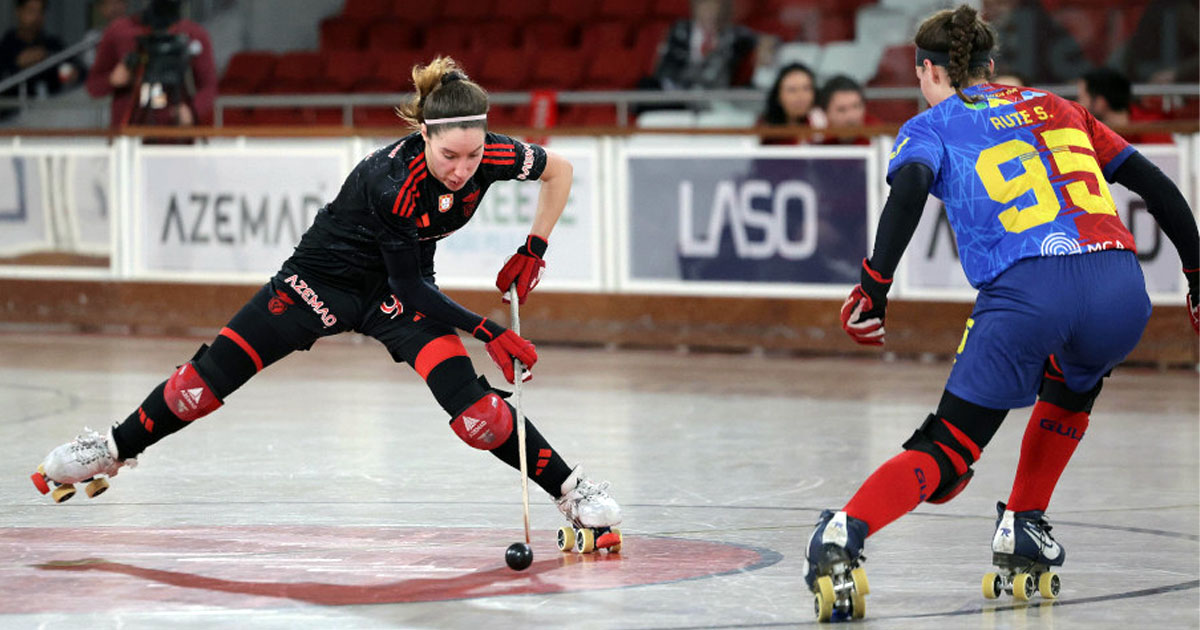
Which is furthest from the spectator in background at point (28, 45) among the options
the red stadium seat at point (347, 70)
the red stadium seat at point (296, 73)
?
the red stadium seat at point (347, 70)

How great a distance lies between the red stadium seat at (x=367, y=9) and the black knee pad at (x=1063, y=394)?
15.7 meters

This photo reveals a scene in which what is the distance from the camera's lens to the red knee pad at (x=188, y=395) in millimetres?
6488

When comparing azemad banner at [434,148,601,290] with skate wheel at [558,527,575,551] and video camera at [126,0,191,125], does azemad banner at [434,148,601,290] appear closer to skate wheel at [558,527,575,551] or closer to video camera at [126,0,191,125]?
video camera at [126,0,191,125]

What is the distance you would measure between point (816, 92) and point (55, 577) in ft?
28.2

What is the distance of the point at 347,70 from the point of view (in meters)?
19.9

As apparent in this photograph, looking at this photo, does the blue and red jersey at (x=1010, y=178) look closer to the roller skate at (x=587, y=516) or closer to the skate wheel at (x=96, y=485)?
the roller skate at (x=587, y=516)

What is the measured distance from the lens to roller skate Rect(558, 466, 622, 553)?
620 cm

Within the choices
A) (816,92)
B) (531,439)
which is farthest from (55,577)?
(816,92)

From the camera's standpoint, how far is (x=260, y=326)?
6.45 m

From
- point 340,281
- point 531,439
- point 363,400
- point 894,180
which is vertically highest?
point 894,180

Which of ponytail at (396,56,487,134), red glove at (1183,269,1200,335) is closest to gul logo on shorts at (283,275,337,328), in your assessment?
ponytail at (396,56,487,134)

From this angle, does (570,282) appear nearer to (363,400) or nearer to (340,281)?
(363,400)

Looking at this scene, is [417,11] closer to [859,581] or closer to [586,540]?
[586,540]

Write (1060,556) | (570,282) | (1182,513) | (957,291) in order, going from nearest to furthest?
(1060,556) < (1182,513) < (957,291) < (570,282)
